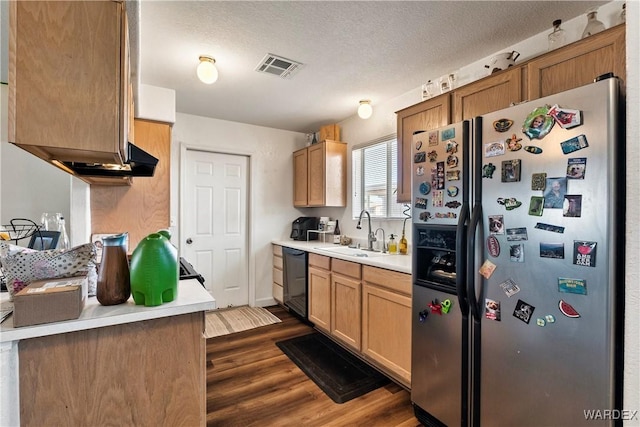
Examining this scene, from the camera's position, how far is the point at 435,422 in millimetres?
1762

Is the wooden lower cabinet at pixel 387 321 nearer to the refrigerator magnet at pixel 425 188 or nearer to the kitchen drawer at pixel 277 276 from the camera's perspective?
the refrigerator magnet at pixel 425 188

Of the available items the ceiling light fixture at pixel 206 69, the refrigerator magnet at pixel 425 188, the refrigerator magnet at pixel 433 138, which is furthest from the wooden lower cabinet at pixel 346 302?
the ceiling light fixture at pixel 206 69

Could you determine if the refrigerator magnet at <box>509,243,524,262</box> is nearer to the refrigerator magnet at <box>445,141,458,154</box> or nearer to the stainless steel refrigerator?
the stainless steel refrigerator

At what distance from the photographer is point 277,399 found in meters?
2.05

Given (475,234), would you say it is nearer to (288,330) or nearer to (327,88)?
(327,88)

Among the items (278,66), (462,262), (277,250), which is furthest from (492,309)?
(277,250)

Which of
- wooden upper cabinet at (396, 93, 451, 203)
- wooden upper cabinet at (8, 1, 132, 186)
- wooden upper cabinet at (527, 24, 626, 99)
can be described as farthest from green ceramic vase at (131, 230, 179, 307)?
wooden upper cabinet at (527, 24, 626, 99)

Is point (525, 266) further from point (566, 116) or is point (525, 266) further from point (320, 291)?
point (320, 291)

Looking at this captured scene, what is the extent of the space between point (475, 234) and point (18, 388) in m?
1.94

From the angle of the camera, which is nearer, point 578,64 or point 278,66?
point 578,64

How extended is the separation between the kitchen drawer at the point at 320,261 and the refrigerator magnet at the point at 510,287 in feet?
5.72

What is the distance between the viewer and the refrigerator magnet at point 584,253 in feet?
3.64

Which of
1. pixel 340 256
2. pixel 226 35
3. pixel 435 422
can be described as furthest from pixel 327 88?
pixel 435 422

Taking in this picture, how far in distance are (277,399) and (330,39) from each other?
2.52 metres
